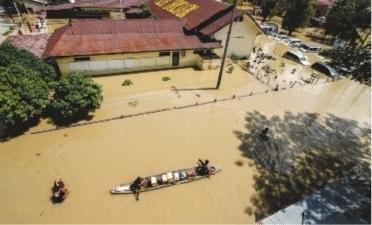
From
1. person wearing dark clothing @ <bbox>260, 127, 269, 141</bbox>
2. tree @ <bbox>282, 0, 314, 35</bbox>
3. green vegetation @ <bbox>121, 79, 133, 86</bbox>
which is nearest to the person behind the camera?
person wearing dark clothing @ <bbox>260, 127, 269, 141</bbox>

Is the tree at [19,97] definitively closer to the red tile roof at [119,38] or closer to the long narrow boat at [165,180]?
the red tile roof at [119,38]

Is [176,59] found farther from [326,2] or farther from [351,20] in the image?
[326,2]

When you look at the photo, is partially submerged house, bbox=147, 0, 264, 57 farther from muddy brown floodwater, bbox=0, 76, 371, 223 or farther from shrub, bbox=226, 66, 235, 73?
muddy brown floodwater, bbox=0, 76, 371, 223

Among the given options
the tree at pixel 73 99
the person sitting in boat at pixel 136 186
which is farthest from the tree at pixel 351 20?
the person sitting in boat at pixel 136 186

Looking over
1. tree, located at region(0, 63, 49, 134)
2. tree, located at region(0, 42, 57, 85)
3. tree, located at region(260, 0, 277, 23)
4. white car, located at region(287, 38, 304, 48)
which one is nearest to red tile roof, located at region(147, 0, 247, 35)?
white car, located at region(287, 38, 304, 48)

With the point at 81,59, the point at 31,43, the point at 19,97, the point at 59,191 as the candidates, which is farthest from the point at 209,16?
the point at 59,191

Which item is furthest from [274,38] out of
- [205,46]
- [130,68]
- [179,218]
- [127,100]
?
[179,218]
